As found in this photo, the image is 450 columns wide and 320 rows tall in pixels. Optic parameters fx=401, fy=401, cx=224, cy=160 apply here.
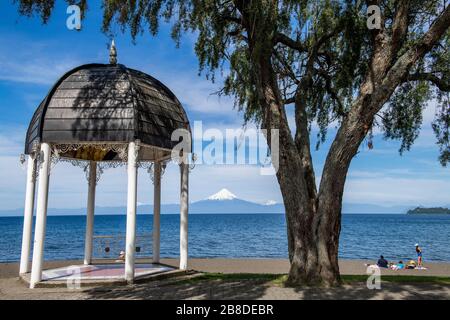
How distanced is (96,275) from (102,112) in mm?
4884

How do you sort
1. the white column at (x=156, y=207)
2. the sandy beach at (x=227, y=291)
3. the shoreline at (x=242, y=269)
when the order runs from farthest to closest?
the shoreline at (x=242, y=269)
the white column at (x=156, y=207)
the sandy beach at (x=227, y=291)

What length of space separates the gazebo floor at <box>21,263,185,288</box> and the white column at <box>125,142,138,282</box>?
444 mm

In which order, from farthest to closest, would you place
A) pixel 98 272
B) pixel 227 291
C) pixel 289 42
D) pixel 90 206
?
pixel 90 206 < pixel 98 272 < pixel 289 42 < pixel 227 291

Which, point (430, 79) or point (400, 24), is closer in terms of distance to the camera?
point (400, 24)

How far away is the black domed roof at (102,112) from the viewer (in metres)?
11.3

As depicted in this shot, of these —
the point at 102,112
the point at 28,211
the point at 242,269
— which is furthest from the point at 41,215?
the point at 242,269

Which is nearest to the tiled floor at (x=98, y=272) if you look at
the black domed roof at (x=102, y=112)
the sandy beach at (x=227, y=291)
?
the sandy beach at (x=227, y=291)

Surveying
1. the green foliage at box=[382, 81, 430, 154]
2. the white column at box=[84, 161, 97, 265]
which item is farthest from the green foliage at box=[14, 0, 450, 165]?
the white column at box=[84, 161, 97, 265]

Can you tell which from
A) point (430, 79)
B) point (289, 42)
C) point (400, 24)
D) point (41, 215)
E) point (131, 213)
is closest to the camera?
point (400, 24)

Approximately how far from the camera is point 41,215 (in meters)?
11.0

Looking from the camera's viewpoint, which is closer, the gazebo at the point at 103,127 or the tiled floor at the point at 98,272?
the gazebo at the point at 103,127

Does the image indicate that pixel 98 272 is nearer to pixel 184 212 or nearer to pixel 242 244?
pixel 184 212

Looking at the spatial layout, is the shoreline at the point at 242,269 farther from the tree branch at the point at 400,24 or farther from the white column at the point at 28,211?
the tree branch at the point at 400,24
